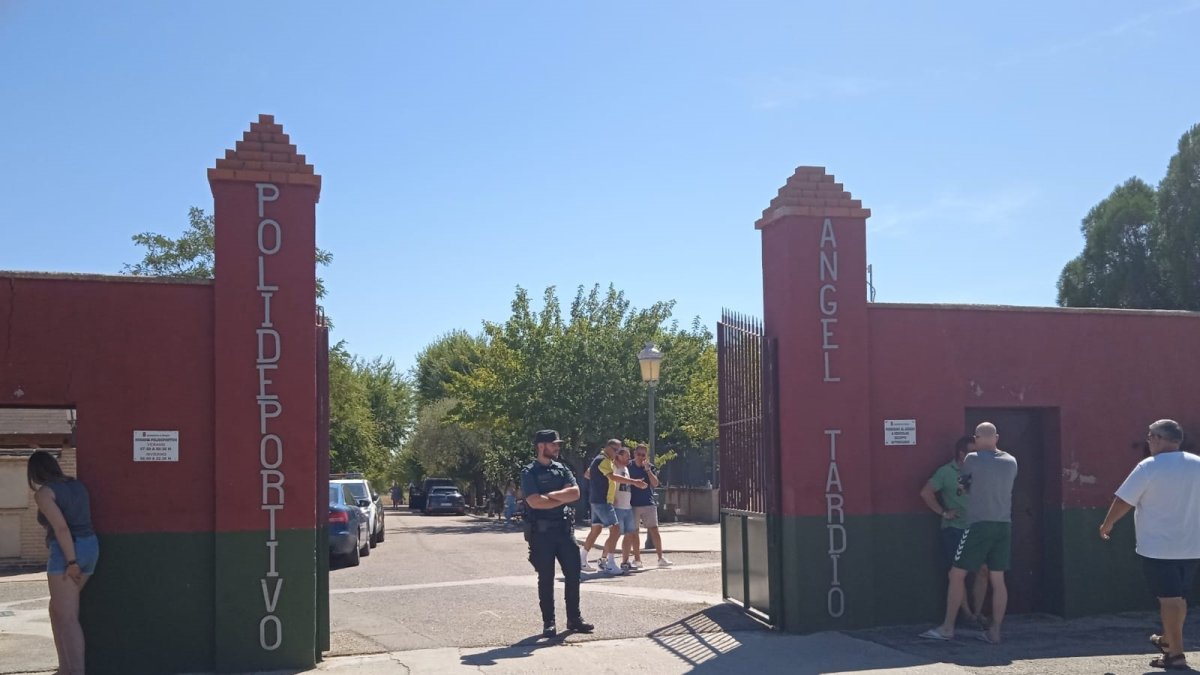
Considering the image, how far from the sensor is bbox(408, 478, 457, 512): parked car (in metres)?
48.1

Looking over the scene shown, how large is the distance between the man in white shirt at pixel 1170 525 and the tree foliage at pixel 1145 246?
33276mm

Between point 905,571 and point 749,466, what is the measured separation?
5.65 ft

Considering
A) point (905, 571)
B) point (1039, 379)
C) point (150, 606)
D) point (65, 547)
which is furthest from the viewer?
point (1039, 379)

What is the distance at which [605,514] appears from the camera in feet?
48.2

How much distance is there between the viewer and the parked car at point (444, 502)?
45.0 m

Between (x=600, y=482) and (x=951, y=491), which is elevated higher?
(x=951, y=491)

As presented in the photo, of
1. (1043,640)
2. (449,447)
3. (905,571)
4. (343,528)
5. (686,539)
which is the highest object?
(449,447)

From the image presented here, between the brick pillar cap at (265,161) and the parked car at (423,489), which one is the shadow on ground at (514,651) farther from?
the parked car at (423,489)

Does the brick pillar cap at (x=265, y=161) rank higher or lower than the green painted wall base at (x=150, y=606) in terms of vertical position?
higher

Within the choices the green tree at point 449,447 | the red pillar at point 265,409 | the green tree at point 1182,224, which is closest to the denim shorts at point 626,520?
the red pillar at point 265,409

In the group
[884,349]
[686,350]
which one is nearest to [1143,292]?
[686,350]

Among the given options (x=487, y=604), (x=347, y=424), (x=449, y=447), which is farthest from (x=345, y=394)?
(x=487, y=604)

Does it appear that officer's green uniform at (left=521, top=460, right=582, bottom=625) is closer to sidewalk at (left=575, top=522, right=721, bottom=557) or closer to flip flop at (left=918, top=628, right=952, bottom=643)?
flip flop at (left=918, top=628, right=952, bottom=643)

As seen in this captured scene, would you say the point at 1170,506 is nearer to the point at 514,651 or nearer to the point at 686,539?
the point at 514,651
